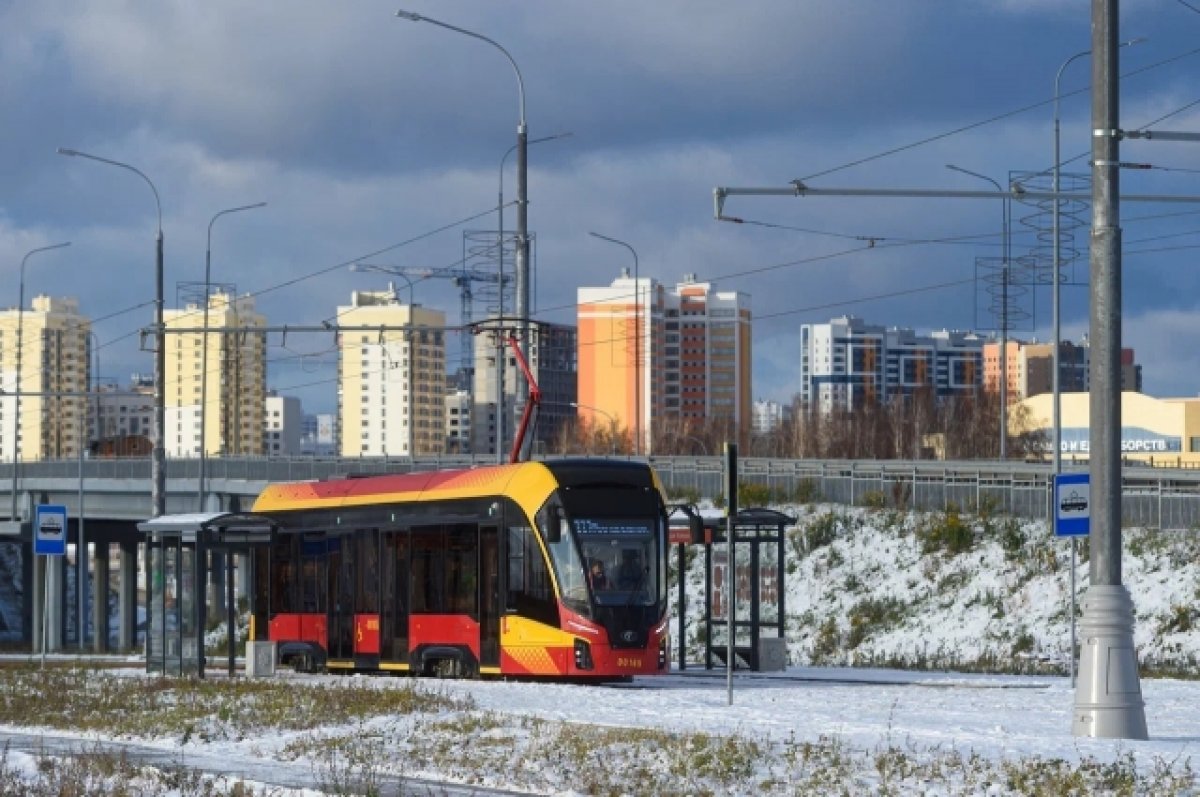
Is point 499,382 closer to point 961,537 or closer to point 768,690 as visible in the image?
point 961,537

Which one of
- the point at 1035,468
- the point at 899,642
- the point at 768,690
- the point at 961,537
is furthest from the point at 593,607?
the point at 1035,468

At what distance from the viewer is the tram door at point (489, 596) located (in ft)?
96.8

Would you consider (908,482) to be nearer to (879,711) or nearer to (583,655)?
(583,655)

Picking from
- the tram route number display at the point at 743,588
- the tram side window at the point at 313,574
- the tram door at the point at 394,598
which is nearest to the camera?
the tram door at the point at 394,598

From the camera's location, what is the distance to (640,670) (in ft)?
93.8

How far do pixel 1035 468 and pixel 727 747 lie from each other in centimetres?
3917

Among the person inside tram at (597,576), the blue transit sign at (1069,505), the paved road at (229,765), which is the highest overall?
the blue transit sign at (1069,505)

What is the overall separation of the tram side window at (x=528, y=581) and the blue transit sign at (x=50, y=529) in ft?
35.7

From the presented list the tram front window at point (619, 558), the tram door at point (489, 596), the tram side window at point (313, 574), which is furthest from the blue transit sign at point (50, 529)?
the tram front window at point (619, 558)

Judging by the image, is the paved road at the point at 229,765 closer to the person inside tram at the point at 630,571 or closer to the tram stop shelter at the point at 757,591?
the person inside tram at the point at 630,571

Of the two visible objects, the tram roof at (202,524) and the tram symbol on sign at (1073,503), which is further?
the tram roof at (202,524)

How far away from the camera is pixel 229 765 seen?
17.6 meters

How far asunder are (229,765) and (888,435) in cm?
13253

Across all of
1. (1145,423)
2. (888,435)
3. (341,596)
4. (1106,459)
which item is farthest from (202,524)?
(888,435)
